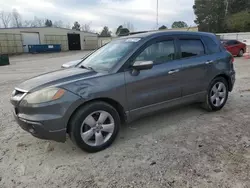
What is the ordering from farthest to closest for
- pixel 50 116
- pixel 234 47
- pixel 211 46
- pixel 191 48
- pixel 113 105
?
pixel 234 47 → pixel 211 46 → pixel 191 48 → pixel 113 105 → pixel 50 116

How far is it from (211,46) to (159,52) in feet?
4.66

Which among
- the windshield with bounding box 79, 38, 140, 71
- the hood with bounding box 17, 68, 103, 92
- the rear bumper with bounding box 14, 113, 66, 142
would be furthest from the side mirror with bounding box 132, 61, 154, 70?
the rear bumper with bounding box 14, 113, 66, 142

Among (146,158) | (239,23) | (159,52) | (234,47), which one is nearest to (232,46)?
(234,47)

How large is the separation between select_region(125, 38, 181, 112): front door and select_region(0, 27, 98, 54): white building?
37.2 meters

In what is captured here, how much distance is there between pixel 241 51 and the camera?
17.6 meters

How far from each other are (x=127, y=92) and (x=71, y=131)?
1.00 meters

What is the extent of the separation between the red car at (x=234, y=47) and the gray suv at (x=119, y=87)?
13656 mm

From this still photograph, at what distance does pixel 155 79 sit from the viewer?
3475 millimetres

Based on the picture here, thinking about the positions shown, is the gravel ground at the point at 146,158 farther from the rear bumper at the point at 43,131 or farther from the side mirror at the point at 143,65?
the side mirror at the point at 143,65

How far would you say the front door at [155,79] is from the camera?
3.30 meters

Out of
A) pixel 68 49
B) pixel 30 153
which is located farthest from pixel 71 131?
pixel 68 49

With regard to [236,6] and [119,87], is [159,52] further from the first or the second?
[236,6]

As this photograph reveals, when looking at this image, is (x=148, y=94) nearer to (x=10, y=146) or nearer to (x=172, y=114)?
(x=172, y=114)

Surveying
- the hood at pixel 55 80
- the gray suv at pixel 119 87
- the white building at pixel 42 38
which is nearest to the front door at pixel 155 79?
the gray suv at pixel 119 87
